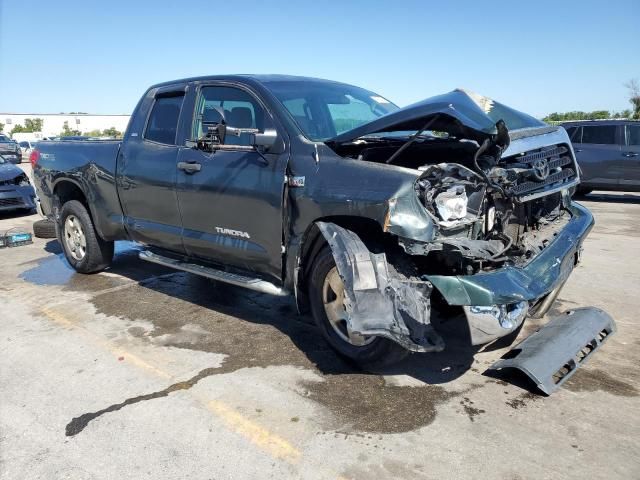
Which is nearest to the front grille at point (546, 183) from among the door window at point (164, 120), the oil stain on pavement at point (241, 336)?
the oil stain on pavement at point (241, 336)

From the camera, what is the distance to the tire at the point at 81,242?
19.6 feet

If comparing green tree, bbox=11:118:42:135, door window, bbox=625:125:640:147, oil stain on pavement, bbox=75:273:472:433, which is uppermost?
green tree, bbox=11:118:42:135

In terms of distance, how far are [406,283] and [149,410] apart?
5.62ft

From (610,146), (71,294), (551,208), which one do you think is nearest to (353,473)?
(551,208)

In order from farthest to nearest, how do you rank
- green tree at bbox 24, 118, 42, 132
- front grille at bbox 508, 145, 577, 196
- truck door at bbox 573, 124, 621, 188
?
green tree at bbox 24, 118, 42, 132 < truck door at bbox 573, 124, 621, 188 < front grille at bbox 508, 145, 577, 196

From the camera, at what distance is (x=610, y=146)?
38.7ft

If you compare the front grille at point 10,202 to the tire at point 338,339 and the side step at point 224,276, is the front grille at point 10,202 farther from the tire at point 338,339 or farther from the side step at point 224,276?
the tire at point 338,339

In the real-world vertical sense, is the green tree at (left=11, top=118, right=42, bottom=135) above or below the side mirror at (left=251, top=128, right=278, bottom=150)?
above

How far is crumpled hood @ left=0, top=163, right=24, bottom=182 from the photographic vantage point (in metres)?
9.91

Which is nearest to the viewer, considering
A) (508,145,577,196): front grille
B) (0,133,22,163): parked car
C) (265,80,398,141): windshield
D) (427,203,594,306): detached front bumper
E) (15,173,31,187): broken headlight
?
(427,203,594,306): detached front bumper

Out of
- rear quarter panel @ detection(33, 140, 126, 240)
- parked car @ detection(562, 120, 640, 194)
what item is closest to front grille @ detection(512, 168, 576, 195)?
rear quarter panel @ detection(33, 140, 126, 240)

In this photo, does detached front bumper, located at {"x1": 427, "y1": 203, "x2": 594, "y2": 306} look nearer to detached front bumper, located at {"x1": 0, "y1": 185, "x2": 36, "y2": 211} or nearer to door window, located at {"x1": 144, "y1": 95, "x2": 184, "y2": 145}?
door window, located at {"x1": 144, "y1": 95, "x2": 184, "y2": 145}

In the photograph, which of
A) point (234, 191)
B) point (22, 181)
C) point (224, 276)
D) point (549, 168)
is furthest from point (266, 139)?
point (22, 181)

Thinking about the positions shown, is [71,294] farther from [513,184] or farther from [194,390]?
[513,184]
